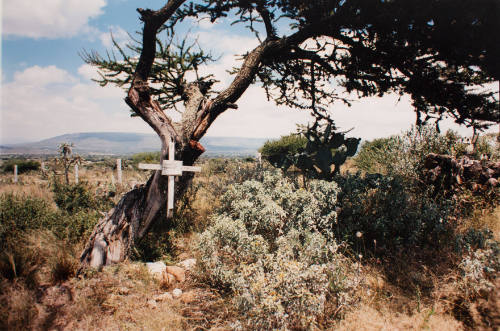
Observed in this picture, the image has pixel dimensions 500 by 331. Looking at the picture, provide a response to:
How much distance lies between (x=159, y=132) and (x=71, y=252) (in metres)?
2.53

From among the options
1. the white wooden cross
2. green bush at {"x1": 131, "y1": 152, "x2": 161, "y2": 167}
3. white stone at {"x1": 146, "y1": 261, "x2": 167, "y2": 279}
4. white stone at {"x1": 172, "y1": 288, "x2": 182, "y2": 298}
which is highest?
the white wooden cross

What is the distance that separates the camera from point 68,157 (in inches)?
389

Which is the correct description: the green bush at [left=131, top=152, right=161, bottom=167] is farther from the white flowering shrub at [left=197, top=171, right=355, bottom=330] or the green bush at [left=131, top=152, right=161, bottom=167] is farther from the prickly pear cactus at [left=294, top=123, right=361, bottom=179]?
the white flowering shrub at [left=197, top=171, right=355, bottom=330]

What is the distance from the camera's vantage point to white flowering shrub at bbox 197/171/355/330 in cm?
271

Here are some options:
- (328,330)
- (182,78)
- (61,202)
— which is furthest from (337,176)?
(61,202)

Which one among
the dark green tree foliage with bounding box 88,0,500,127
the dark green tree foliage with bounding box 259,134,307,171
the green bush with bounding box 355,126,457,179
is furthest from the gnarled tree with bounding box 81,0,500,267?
the dark green tree foliage with bounding box 259,134,307,171

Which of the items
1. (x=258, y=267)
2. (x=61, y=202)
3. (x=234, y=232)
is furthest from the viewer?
(x=61, y=202)

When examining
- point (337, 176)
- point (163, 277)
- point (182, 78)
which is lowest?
point (163, 277)

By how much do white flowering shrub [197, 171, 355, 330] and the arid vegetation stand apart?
0.02m

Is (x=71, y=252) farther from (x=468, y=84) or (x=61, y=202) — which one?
(x=468, y=84)

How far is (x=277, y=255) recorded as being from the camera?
328cm

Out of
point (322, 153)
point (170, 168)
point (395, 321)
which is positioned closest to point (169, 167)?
point (170, 168)

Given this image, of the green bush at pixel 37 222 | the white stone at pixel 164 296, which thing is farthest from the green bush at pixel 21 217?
the white stone at pixel 164 296

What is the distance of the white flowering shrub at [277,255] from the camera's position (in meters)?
2.71
